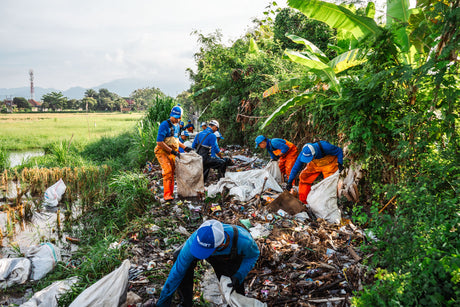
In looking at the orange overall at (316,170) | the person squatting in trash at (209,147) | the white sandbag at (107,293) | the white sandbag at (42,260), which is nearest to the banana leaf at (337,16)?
the orange overall at (316,170)

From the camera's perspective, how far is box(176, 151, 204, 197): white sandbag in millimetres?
5031

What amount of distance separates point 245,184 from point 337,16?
3299 mm

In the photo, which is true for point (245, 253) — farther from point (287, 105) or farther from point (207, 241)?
point (287, 105)

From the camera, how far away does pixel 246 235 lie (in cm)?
241

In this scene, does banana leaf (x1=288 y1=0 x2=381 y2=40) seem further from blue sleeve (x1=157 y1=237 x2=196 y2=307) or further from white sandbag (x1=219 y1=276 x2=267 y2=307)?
white sandbag (x1=219 y1=276 x2=267 y2=307)

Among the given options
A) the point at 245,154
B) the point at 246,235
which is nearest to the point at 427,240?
the point at 246,235

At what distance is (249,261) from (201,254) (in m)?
0.62

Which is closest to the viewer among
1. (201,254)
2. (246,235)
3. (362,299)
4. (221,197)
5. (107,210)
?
(362,299)

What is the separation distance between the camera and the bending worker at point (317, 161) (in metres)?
4.05

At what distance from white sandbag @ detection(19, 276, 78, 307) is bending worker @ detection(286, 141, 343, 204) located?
11.7 ft

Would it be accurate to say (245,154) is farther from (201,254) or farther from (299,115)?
(201,254)

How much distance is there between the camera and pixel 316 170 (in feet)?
14.4

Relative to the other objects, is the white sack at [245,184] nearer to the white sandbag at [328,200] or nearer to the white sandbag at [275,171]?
the white sandbag at [275,171]

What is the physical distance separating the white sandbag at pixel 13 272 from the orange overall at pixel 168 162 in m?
2.35
